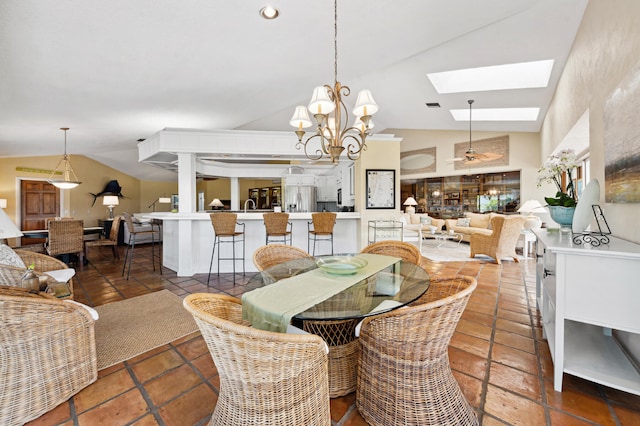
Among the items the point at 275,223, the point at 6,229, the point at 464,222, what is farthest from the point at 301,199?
the point at 6,229

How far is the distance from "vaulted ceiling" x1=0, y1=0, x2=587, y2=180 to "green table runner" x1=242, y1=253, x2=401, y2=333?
6.47ft

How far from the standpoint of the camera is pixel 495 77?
13.5 feet

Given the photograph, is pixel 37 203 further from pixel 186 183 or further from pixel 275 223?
pixel 275 223

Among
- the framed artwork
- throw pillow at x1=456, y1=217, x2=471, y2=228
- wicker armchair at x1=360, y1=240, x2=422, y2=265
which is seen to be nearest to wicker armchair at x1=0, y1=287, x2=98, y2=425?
wicker armchair at x1=360, y1=240, x2=422, y2=265

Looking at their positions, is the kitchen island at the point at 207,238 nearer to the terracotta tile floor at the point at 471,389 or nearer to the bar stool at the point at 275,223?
the bar stool at the point at 275,223

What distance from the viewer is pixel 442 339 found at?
4.12 ft

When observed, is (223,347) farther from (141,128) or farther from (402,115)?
(402,115)

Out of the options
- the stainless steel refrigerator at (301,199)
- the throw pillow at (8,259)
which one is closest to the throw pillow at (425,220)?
the stainless steel refrigerator at (301,199)

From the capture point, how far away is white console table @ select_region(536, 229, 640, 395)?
1391 millimetres

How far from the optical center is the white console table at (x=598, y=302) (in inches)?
54.7

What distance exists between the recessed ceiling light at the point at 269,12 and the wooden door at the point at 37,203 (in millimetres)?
8304

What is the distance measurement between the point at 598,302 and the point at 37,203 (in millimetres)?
10398

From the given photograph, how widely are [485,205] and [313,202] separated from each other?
192 inches

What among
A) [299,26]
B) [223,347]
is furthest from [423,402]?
[299,26]
